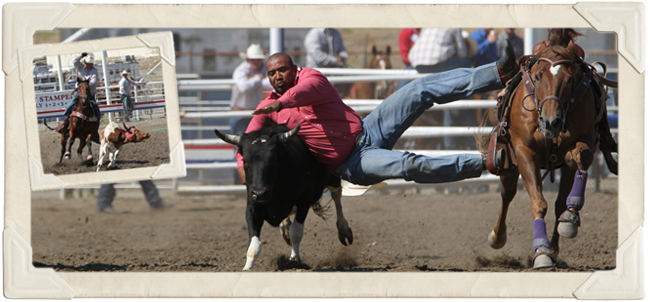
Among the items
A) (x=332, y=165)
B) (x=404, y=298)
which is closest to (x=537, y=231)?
(x=404, y=298)

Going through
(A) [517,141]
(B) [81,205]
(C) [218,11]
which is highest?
(C) [218,11]

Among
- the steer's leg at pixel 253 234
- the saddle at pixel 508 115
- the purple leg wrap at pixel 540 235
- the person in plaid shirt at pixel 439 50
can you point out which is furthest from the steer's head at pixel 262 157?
the person in plaid shirt at pixel 439 50

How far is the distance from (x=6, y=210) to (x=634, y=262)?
4.21 meters

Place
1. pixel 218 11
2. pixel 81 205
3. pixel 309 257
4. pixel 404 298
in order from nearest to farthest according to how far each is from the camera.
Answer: pixel 404 298 → pixel 218 11 → pixel 309 257 → pixel 81 205

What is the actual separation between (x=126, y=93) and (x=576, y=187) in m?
3.26

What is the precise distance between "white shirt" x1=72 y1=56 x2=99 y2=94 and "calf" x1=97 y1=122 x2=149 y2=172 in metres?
0.29

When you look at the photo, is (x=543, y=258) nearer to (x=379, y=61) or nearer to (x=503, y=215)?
(x=503, y=215)

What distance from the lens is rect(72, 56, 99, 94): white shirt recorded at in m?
4.65

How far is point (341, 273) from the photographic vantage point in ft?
15.2

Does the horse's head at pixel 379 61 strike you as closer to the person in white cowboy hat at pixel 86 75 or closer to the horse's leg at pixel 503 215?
the horse's leg at pixel 503 215

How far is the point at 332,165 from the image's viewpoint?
5281 millimetres

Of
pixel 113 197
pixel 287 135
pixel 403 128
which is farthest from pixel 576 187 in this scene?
pixel 113 197

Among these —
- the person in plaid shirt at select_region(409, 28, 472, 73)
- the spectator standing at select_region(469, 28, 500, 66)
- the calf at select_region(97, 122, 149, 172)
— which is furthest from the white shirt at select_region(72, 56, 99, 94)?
the spectator standing at select_region(469, 28, 500, 66)

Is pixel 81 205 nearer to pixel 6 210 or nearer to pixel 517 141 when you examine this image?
pixel 6 210
